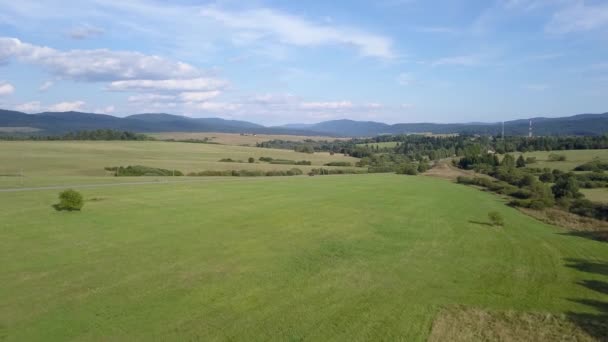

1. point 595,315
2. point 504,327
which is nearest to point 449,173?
point 595,315

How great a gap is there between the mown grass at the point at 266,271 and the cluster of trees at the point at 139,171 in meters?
33.5

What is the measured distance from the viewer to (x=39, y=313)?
15.6m

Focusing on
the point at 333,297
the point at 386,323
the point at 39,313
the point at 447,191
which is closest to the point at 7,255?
the point at 39,313

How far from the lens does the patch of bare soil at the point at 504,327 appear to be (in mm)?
14688

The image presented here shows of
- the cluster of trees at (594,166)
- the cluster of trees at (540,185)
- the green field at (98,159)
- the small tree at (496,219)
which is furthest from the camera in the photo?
the cluster of trees at (594,166)

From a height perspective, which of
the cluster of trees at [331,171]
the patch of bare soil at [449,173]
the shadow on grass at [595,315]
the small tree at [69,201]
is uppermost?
the small tree at [69,201]

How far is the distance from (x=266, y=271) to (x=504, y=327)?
1150 centimetres

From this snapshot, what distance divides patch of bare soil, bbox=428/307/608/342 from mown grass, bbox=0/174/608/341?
63 cm

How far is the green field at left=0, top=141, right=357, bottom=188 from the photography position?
2591 inches

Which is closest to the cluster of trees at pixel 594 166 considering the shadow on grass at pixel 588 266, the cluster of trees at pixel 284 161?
the cluster of trees at pixel 284 161

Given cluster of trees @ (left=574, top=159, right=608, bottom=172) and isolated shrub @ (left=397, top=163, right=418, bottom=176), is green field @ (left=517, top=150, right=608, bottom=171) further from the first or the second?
isolated shrub @ (left=397, top=163, right=418, bottom=176)

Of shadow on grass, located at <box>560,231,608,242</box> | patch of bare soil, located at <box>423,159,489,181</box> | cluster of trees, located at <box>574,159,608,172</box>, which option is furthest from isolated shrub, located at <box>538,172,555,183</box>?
shadow on grass, located at <box>560,231,608,242</box>

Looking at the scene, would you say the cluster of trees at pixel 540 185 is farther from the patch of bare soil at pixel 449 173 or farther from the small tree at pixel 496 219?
the small tree at pixel 496 219

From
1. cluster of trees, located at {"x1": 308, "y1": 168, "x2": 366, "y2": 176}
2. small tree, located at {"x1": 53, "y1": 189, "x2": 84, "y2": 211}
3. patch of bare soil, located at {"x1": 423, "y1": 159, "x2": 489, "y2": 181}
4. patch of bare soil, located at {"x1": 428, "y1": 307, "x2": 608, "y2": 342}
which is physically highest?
small tree, located at {"x1": 53, "y1": 189, "x2": 84, "y2": 211}
